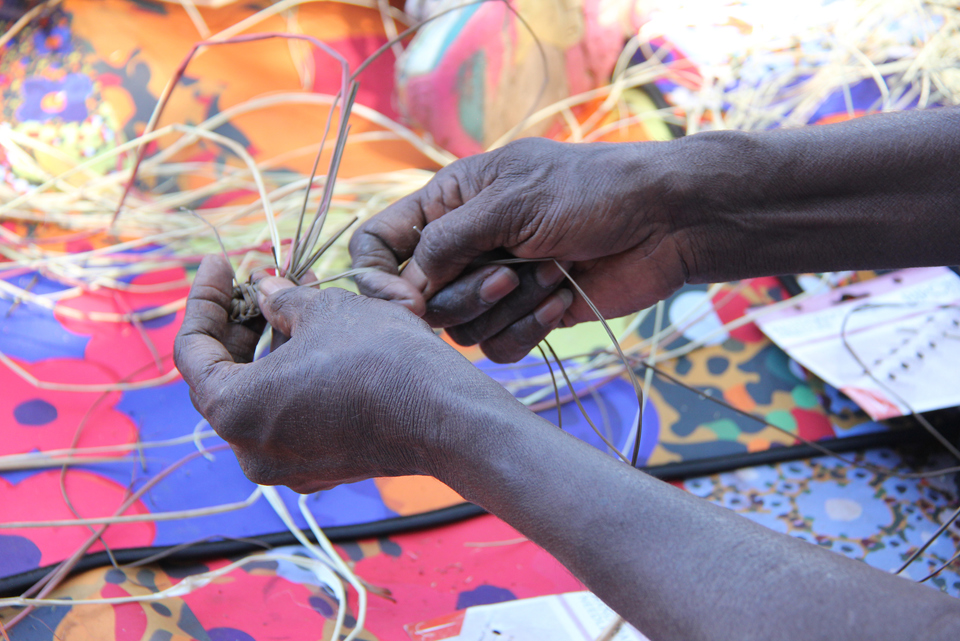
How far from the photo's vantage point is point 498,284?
84 centimetres

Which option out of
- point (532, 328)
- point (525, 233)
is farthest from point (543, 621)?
point (525, 233)

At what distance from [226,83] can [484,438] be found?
1.49 meters

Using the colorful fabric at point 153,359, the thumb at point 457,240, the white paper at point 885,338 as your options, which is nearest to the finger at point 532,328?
the thumb at point 457,240

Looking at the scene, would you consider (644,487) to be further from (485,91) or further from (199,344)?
(485,91)

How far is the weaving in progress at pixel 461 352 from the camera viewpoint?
539mm

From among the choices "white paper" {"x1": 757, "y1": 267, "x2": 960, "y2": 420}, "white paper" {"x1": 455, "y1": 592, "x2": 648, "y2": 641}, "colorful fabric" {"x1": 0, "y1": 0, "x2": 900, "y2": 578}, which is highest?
"colorful fabric" {"x1": 0, "y1": 0, "x2": 900, "y2": 578}

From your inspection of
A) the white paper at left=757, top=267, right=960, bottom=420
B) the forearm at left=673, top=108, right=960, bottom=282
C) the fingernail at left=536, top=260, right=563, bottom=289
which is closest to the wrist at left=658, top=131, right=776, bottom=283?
the forearm at left=673, top=108, right=960, bottom=282

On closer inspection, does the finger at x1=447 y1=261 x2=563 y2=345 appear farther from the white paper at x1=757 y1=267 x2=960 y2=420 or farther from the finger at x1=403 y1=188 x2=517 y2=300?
the white paper at x1=757 y1=267 x2=960 y2=420

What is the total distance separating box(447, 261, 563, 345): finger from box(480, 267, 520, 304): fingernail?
50mm

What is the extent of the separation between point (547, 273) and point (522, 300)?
6cm

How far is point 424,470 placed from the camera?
2.00 feet

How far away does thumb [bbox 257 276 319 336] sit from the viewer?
0.67m

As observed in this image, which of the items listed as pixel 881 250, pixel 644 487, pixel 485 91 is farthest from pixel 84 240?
pixel 881 250

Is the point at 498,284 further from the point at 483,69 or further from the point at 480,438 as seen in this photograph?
the point at 483,69
